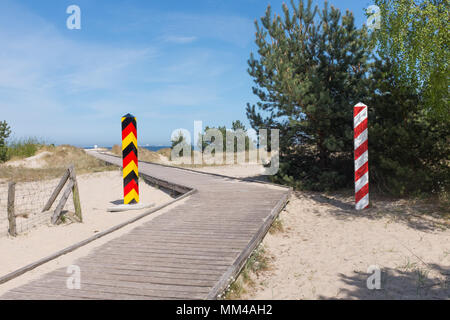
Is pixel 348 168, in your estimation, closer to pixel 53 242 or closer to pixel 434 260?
pixel 434 260

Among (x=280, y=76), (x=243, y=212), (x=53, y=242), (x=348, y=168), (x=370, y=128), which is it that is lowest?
(x=53, y=242)

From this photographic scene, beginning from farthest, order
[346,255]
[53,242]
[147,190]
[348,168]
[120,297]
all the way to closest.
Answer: [147,190]
[348,168]
[53,242]
[346,255]
[120,297]

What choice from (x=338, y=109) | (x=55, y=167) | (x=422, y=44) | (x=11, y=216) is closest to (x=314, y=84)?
(x=338, y=109)

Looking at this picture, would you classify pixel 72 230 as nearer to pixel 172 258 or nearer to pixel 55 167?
pixel 172 258

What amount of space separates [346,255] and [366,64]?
7555 millimetres

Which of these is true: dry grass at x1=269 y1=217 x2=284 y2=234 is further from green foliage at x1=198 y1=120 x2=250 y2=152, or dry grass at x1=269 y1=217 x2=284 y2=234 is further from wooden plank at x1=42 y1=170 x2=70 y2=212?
green foliage at x1=198 y1=120 x2=250 y2=152

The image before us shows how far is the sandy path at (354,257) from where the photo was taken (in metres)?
4.18

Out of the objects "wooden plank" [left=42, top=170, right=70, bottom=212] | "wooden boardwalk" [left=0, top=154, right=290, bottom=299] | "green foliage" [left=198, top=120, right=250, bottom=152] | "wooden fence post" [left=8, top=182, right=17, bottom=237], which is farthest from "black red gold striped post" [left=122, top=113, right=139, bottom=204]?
"green foliage" [left=198, top=120, right=250, bottom=152]

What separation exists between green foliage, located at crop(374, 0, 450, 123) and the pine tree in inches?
65.0

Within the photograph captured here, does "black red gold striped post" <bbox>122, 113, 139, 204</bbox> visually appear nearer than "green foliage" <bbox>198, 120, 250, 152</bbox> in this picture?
Yes

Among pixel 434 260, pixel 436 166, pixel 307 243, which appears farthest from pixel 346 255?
pixel 436 166

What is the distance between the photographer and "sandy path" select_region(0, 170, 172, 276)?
19.5ft

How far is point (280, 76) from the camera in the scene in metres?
9.59

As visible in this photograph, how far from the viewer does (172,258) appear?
4684 mm
